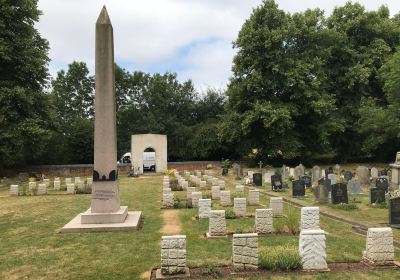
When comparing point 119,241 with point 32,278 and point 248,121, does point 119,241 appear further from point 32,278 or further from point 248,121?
point 248,121

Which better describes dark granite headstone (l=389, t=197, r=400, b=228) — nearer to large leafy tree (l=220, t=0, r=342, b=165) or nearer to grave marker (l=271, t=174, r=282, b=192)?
grave marker (l=271, t=174, r=282, b=192)

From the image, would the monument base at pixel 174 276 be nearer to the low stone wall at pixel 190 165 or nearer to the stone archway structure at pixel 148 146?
the stone archway structure at pixel 148 146

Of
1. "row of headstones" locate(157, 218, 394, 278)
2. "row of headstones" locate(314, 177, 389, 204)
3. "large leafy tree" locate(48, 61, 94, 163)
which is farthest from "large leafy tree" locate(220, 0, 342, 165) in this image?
"row of headstones" locate(157, 218, 394, 278)

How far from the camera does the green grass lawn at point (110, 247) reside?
7844 millimetres

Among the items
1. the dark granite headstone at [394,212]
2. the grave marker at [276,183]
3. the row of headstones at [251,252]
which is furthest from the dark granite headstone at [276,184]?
the row of headstones at [251,252]

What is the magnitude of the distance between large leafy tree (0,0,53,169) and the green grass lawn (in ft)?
56.5

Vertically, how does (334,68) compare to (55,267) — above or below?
above

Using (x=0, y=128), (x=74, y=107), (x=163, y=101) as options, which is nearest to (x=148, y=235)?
(x=0, y=128)

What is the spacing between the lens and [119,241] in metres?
10.3

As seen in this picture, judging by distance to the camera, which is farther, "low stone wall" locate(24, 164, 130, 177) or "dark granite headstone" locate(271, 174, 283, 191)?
"low stone wall" locate(24, 164, 130, 177)

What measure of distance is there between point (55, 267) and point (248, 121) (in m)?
27.4

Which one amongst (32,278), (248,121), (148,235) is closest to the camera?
(32,278)

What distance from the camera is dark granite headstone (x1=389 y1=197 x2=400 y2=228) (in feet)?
39.5

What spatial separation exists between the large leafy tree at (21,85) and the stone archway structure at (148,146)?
24.1 feet
